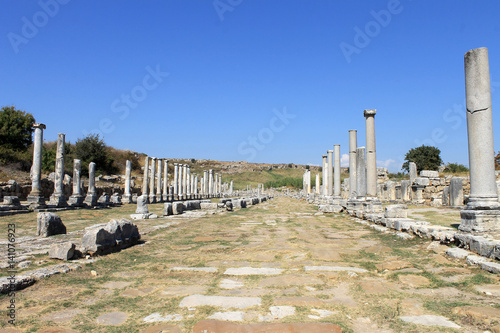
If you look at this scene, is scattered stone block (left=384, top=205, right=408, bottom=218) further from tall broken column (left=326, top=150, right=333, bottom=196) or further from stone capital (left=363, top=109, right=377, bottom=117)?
tall broken column (left=326, top=150, right=333, bottom=196)

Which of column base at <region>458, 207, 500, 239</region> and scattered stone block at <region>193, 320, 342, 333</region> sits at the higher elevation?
column base at <region>458, 207, 500, 239</region>

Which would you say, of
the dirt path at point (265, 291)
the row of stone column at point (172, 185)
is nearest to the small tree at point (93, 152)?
the row of stone column at point (172, 185)

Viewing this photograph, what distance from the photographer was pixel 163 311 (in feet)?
11.9

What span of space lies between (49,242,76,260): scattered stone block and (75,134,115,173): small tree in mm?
39601

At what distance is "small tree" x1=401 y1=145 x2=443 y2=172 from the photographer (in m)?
47.8

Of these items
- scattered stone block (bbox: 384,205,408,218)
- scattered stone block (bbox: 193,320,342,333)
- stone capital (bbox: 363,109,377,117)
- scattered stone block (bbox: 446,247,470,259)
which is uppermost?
stone capital (bbox: 363,109,377,117)

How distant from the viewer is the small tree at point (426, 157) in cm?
4775

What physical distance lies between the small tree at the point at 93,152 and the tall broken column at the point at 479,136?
42.0 meters

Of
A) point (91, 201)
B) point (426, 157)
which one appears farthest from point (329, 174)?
point (426, 157)

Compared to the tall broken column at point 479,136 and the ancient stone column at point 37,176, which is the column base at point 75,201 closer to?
the ancient stone column at point 37,176

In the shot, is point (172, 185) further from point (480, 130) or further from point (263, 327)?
point (263, 327)

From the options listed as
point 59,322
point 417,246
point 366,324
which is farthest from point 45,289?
point 417,246

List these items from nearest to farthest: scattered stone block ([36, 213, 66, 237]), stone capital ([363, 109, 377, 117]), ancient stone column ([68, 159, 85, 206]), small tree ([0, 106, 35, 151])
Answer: scattered stone block ([36, 213, 66, 237]) < stone capital ([363, 109, 377, 117]) < ancient stone column ([68, 159, 85, 206]) < small tree ([0, 106, 35, 151])

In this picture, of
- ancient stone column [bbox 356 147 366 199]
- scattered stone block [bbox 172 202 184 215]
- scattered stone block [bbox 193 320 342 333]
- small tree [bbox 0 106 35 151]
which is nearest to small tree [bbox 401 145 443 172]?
ancient stone column [bbox 356 147 366 199]
